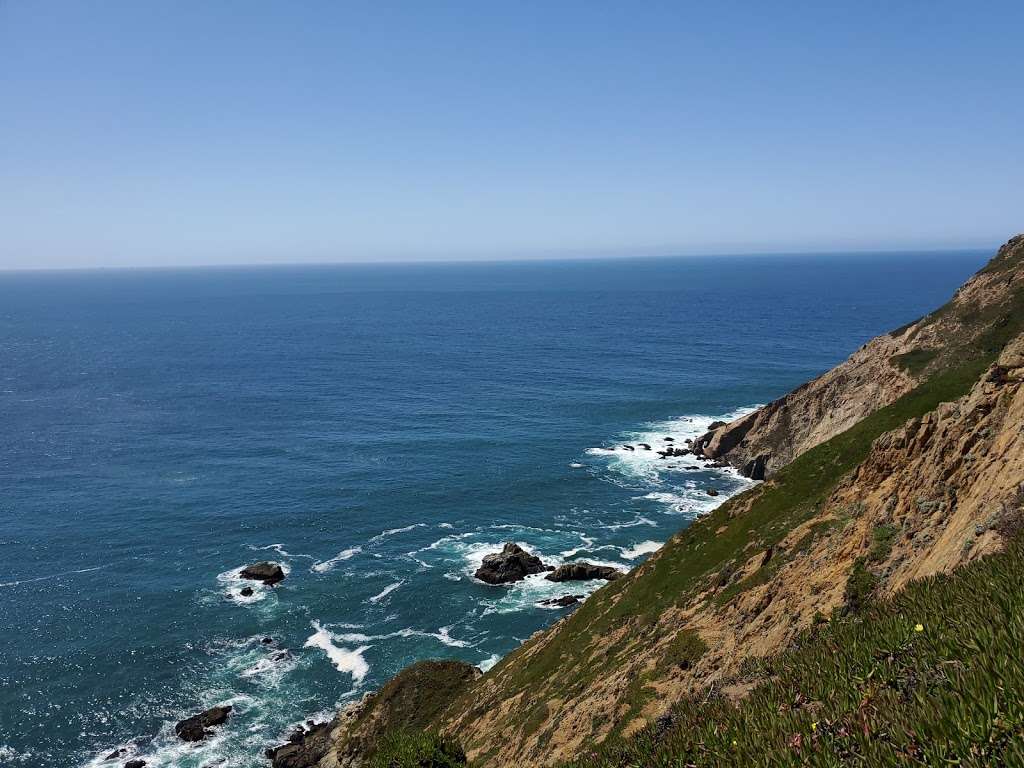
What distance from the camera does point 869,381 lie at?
293 feet

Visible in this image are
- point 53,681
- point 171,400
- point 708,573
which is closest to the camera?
point 708,573

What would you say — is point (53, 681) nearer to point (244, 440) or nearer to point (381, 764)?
point (381, 764)

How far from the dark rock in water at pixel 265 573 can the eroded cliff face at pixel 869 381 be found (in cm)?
6907

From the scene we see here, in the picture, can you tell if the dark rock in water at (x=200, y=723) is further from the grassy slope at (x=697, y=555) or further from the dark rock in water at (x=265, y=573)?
the grassy slope at (x=697, y=555)

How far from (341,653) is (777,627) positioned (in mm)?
45954

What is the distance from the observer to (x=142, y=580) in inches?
2889

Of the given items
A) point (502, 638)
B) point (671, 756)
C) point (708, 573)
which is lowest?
point (502, 638)

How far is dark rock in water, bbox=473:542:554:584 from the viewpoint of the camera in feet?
242

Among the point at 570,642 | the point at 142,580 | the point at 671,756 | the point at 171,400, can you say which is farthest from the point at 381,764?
the point at 171,400

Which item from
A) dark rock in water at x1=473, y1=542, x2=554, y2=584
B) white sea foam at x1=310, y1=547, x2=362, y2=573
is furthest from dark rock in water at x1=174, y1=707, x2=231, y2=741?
dark rock in water at x1=473, y1=542, x2=554, y2=584

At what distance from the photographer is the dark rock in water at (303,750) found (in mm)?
48934

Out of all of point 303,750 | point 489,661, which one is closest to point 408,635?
point 489,661

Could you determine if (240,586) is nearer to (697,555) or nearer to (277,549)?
(277,549)

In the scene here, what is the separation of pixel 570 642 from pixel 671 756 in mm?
33946
